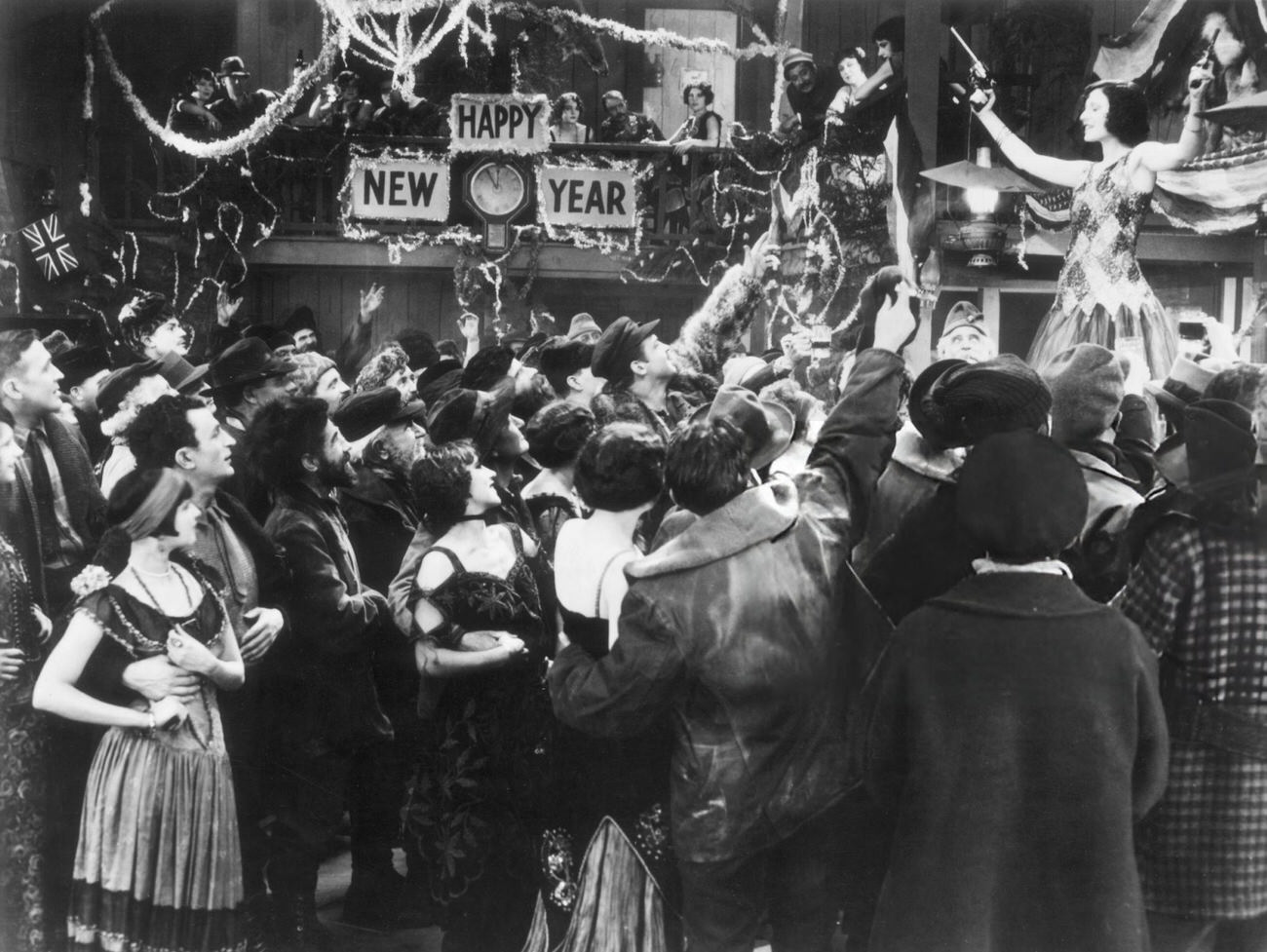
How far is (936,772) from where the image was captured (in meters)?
2.42

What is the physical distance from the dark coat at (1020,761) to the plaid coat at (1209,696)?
308 mm

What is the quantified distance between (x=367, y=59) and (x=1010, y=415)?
12.4ft

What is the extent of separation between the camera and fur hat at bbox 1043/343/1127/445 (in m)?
3.23

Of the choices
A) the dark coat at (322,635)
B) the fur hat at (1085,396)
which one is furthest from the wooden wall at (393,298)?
the fur hat at (1085,396)

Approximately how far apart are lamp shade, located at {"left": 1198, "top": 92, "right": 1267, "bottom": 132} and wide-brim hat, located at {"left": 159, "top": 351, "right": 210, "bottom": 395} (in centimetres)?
370

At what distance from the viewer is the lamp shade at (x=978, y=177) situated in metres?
4.92

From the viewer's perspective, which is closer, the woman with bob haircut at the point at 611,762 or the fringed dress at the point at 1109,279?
the woman with bob haircut at the point at 611,762

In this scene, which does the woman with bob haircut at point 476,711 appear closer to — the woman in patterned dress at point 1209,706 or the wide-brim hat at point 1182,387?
the woman in patterned dress at point 1209,706

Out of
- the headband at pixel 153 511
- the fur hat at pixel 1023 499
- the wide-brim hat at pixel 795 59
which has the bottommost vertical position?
the headband at pixel 153 511

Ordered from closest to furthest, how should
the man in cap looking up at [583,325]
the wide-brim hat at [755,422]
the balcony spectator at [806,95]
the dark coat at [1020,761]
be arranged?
the dark coat at [1020,761], the wide-brim hat at [755,422], the balcony spectator at [806,95], the man in cap looking up at [583,325]

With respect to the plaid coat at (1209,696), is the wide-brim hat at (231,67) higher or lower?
higher

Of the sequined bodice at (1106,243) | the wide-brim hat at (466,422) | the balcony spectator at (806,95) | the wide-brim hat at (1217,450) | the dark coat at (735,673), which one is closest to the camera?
the dark coat at (735,673)

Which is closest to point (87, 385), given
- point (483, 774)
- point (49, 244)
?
point (49, 244)

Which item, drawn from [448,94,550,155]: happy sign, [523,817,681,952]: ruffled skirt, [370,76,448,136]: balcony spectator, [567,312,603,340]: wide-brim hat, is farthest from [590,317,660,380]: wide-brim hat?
[523,817,681,952]: ruffled skirt
